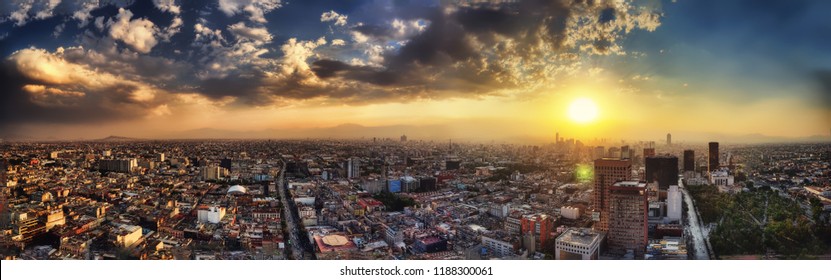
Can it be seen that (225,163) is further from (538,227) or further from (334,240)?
(538,227)

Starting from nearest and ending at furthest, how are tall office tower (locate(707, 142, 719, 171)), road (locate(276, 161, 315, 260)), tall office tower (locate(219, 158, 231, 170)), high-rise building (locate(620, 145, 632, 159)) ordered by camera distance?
road (locate(276, 161, 315, 260)) → tall office tower (locate(707, 142, 719, 171)) → high-rise building (locate(620, 145, 632, 159)) → tall office tower (locate(219, 158, 231, 170))

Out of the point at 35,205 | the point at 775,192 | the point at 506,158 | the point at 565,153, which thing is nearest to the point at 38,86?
the point at 35,205

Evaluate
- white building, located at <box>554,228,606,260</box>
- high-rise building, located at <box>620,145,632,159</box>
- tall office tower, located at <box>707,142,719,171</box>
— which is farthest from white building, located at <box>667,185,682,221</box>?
white building, located at <box>554,228,606,260</box>

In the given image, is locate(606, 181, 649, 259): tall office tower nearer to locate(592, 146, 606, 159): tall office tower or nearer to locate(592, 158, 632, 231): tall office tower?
locate(592, 158, 632, 231): tall office tower

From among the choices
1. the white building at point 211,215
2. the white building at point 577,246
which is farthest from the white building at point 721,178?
the white building at point 211,215

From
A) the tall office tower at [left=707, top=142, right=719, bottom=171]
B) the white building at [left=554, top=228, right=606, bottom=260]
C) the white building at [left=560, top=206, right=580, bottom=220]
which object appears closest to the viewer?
the white building at [left=554, top=228, right=606, bottom=260]

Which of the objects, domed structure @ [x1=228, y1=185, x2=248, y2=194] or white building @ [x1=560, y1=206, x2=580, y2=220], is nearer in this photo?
white building @ [x1=560, y1=206, x2=580, y2=220]
